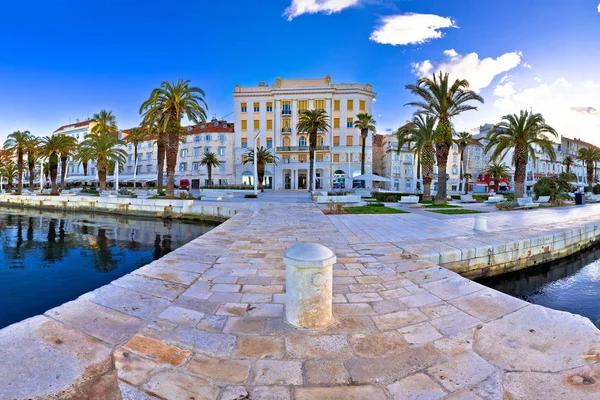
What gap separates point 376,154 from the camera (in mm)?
60219

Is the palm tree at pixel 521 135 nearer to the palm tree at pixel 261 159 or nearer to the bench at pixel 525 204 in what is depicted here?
the bench at pixel 525 204

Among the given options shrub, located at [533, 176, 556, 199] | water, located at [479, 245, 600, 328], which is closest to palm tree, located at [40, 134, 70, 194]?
water, located at [479, 245, 600, 328]

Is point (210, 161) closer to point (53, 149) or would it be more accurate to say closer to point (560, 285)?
point (53, 149)

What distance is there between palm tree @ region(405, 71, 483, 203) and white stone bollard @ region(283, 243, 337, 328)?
809 inches

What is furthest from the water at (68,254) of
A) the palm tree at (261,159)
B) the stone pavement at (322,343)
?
the palm tree at (261,159)

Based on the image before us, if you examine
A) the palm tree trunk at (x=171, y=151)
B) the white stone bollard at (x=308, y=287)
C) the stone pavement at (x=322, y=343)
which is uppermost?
the palm tree trunk at (x=171, y=151)

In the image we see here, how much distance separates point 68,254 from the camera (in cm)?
954

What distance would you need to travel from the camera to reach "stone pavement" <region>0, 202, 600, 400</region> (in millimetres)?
2133

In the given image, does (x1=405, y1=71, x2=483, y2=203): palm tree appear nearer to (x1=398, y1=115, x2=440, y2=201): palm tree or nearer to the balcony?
(x1=398, y1=115, x2=440, y2=201): palm tree

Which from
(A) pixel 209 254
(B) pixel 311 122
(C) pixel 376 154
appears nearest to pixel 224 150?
(B) pixel 311 122

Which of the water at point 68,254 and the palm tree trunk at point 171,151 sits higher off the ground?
the palm tree trunk at point 171,151

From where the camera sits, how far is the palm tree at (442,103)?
2020 cm

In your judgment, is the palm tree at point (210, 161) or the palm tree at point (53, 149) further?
the palm tree at point (210, 161)

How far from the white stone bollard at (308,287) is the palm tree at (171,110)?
22.0 meters
